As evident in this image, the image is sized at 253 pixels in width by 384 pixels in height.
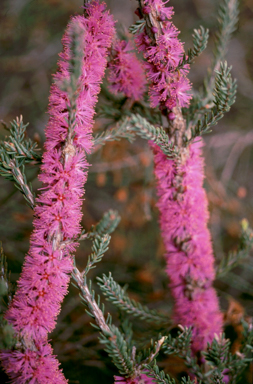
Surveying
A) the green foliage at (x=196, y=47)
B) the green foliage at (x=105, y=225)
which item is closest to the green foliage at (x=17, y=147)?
the green foliage at (x=105, y=225)

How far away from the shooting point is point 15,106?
4.26 feet

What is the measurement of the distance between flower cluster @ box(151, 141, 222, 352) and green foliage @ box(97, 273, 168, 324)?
0.04 m

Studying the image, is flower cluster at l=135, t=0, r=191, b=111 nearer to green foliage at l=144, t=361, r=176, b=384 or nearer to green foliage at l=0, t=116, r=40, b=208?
green foliage at l=0, t=116, r=40, b=208

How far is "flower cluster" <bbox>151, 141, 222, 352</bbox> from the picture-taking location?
18.9 inches

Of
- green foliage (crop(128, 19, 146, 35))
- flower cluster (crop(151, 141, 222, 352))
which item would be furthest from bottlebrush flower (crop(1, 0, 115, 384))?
flower cluster (crop(151, 141, 222, 352))

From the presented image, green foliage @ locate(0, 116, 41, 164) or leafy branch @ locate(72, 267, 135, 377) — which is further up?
green foliage @ locate(0, 116, 41, 164)

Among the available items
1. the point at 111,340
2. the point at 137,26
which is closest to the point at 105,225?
the point at 111,340

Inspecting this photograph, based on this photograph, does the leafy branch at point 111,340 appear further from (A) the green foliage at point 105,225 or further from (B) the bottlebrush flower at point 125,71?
(B) the bottlebrush flower at point 125,71

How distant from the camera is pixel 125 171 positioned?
1.20 meters

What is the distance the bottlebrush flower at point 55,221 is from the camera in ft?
1.18

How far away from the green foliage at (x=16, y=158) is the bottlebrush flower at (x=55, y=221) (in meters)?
0.05

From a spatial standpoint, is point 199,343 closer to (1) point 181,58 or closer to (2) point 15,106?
(1) point 181,58

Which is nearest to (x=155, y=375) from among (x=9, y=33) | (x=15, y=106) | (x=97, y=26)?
(x=97, y=26)

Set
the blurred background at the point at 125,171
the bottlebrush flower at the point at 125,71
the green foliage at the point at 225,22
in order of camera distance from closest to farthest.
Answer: the bottlebrush flower at the point at 125,71 < the green foliage at the point at 225,22 < the blurred background at the point at 125,171
